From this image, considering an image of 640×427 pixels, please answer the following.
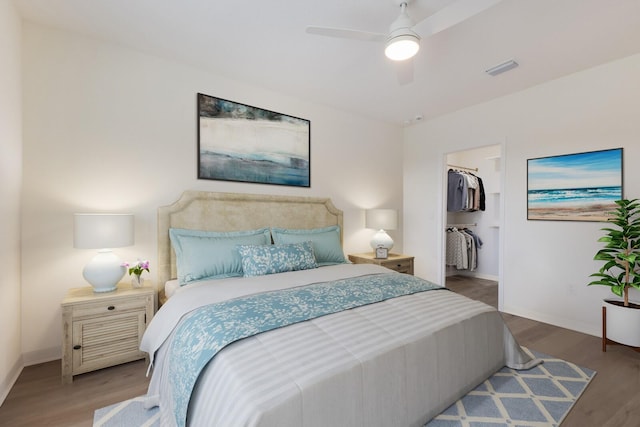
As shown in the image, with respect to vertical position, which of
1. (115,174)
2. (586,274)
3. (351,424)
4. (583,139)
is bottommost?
(351,424)

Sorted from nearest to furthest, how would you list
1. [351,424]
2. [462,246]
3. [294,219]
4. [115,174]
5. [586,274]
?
[351,424] → [115,174] → [586,274] → [294,219] → [462,246]

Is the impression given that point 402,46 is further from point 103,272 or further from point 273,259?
point 103,272

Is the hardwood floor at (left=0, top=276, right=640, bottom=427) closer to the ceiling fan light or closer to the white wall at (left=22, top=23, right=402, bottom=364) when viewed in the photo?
the white wall at (left=22, top=23, right=402, bottom=364)

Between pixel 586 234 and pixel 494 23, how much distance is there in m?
2.31

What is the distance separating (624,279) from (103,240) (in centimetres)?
440

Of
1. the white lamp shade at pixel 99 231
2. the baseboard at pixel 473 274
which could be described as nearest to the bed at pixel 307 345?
the white lamp shade at pixel 99 231

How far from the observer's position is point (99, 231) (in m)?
2.12

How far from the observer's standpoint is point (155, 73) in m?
2.69

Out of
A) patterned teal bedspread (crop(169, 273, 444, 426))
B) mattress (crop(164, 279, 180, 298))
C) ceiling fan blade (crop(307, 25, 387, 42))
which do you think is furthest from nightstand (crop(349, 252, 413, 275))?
ceiling fan blade (crop(307, 25, 387, 42))

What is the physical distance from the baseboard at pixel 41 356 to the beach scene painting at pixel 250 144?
6.08ft

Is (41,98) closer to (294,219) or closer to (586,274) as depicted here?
(294,219)

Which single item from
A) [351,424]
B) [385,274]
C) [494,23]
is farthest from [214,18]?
[351,424]

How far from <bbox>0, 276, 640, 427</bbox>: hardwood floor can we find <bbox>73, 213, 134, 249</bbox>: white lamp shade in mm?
961

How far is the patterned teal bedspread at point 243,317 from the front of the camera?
1.33 metres
